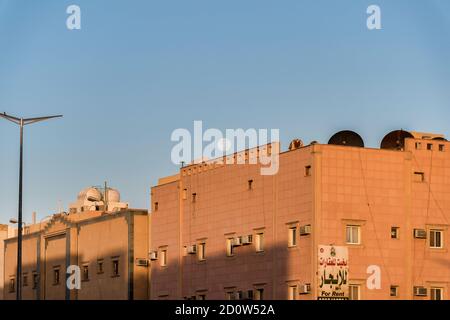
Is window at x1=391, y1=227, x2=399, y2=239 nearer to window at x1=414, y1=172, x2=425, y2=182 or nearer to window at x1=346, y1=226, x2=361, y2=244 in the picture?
window at x1=346, y1=226, x2=361, y2=244

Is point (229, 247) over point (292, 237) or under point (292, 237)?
under

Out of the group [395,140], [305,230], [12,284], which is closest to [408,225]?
[395,140]

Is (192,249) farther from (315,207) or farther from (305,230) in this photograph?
(315,207)

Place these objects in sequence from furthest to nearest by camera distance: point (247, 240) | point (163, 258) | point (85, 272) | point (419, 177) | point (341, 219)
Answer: point (85, 272) → point (163, 258) → point (247, 240) → point (419, 177) → point (341, 219)

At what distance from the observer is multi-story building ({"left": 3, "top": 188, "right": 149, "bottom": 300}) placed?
10275 centimetres

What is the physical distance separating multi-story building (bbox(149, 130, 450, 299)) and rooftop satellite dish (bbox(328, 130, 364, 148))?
7 centimetres

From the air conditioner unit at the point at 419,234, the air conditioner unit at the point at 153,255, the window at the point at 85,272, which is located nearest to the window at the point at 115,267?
the window at the point at 85,272

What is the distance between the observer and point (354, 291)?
80438 millimetres

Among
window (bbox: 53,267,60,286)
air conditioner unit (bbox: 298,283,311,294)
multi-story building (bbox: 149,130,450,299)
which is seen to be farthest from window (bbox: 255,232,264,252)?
window (bbox: 53,267,60,286)

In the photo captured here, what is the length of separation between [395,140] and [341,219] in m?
7.78

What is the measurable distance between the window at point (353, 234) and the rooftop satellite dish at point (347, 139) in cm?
612

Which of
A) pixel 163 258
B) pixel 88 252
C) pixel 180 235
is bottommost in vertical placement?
pixel 163 258
